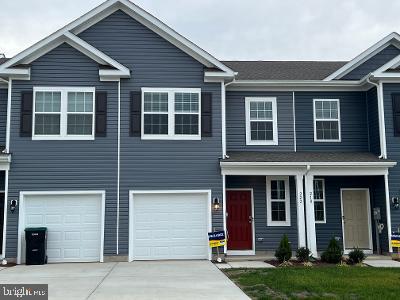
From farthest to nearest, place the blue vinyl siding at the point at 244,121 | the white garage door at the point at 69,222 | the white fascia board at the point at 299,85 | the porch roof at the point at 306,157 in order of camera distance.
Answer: the blue vinyl siding at the point at 244,121 → the white fascia board at the point at 299,85 → the porch roof at the point at 306,157 → the white garage door at the point at 69,222

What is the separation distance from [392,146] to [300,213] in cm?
373

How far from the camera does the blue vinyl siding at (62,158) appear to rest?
516 inches

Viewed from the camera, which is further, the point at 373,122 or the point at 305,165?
the point at 373,122

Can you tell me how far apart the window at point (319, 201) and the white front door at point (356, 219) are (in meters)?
0.73

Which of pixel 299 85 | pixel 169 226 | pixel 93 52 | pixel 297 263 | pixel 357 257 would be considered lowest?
pixel 297 263

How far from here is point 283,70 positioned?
17000 millimetres

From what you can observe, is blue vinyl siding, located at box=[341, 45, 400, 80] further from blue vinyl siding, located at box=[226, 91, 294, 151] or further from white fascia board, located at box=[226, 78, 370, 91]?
blue vinyl siding, located at box=[226, 91, 294, 151]

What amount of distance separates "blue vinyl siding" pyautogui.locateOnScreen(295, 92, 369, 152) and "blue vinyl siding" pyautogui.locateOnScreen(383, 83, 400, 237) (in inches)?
41.4

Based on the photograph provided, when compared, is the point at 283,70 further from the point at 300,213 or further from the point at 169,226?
the point at 169,226

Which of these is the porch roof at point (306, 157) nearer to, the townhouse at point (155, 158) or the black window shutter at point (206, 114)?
the townhouse at point (155, 158)

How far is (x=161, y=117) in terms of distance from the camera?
44.9 ft

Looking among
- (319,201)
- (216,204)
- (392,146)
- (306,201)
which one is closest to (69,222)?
(216,204)

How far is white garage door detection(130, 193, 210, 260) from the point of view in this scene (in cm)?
1330

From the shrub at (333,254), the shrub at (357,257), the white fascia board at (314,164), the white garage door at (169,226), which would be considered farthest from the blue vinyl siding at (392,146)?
the white garage door at (169,226)
